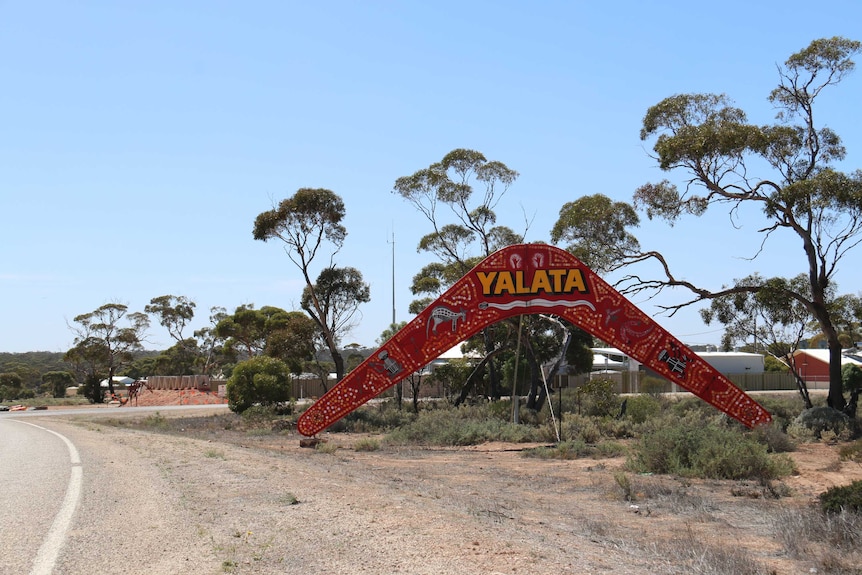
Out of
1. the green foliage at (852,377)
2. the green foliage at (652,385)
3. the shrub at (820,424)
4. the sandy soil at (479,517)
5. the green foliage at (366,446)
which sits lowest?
the green foliage at (366,446)

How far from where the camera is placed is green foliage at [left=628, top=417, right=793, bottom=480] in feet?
50.9

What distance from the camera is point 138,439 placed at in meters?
22.0

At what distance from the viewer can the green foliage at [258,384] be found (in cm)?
3644

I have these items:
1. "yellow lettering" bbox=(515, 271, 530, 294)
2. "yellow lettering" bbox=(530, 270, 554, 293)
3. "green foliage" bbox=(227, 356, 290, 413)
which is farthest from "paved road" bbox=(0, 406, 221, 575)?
"green foliage" bbox=(227, 356, 290, 413)

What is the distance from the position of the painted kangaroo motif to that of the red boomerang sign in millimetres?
30

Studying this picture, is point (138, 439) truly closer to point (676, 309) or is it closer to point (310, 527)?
point (310, 527)

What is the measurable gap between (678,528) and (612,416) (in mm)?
19031

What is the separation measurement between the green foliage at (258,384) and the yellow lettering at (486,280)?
1618 centimetres

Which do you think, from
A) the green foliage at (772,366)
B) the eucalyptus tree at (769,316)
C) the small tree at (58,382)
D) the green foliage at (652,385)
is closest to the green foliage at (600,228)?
the eucalyptus tree at (769,316)

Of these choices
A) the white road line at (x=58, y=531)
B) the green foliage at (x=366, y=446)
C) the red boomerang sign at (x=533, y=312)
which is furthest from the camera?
the red boomerang sign at (x=533, y=312)

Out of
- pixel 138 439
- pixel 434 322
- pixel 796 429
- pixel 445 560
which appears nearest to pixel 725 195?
pixel 796 429

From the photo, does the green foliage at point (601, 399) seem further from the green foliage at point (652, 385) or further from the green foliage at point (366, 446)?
the green foliage at point (652, 385)

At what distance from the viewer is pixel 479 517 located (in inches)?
384

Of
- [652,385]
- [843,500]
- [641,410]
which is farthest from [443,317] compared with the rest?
[652,385]
